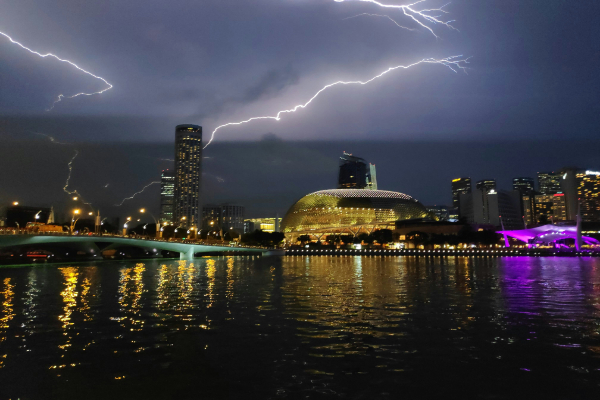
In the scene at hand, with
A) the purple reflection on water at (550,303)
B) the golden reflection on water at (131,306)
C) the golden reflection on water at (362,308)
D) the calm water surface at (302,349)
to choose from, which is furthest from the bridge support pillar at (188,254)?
the purple reflection on water at (550,303)

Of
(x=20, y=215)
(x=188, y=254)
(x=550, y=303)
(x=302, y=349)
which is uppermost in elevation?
(x=20, y=215)

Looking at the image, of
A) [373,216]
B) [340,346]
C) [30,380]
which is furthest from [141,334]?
[373,216]

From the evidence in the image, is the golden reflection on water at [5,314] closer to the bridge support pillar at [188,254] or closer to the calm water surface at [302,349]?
the calm water surface at [302,349]

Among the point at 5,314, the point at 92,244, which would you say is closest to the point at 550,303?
the point at 5,314

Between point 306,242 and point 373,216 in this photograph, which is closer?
point 306,242

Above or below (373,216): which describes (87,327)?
below

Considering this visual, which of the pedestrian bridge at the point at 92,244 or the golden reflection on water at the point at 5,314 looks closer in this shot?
the golden reflection on water at the point at 5,314

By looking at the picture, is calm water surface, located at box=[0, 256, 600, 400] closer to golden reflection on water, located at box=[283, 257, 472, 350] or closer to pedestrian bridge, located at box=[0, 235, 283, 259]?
golden reflection on water, located at box=[283, 257, 472, 350]

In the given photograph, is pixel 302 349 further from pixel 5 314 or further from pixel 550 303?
pixel 550 303

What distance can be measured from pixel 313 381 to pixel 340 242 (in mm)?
156280

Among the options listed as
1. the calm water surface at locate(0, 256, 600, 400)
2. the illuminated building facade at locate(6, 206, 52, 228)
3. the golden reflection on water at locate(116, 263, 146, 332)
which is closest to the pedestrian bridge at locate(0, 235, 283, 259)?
the illuminated building facade at locate(6, 206, 52, 228)

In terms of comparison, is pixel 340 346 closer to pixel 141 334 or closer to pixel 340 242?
pixel 141 334

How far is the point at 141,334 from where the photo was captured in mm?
14086

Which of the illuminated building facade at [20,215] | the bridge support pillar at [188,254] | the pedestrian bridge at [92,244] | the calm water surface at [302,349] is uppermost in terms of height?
the illuminated building facade at [20,215]
